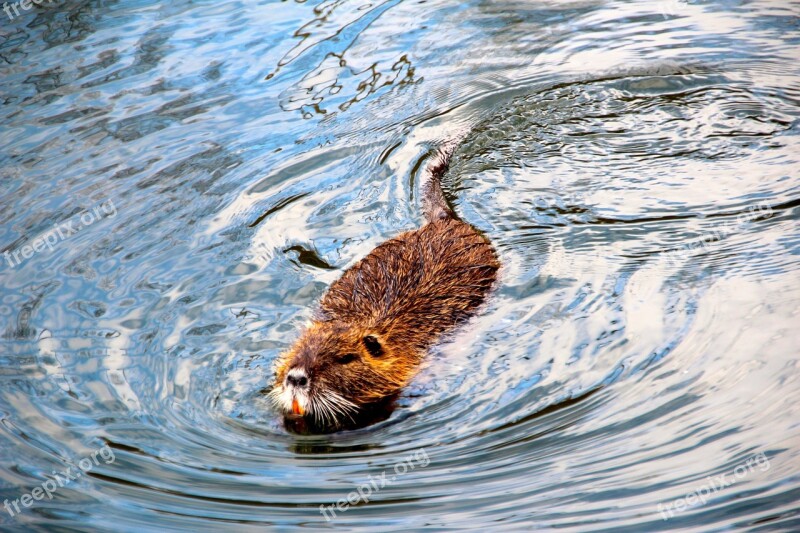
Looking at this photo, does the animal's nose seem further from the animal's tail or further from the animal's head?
the animal's tail

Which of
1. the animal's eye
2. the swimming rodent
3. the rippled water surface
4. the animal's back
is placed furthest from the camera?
the animal's back

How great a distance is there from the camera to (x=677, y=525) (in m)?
3.43

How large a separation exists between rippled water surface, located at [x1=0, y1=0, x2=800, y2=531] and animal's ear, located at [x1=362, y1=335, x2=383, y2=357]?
29 cm

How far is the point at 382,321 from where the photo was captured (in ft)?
16.2

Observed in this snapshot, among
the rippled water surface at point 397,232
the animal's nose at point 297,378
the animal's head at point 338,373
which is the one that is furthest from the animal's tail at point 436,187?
the animal's nose at point 297,378

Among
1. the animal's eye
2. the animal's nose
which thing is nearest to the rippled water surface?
the animal's nose

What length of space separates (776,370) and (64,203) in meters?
4.80

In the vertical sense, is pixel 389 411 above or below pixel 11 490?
below

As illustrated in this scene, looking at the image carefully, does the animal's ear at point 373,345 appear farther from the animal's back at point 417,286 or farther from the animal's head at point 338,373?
the animal's back at point 417,286

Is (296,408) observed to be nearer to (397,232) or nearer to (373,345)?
(373,345)

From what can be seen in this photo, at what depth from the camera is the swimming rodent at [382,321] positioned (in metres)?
4.42

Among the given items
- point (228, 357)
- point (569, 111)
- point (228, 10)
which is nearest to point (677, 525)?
point (228, 357)

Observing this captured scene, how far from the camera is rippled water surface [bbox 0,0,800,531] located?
381 cm

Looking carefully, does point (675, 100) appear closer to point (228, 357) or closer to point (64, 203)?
point (228, 357)
